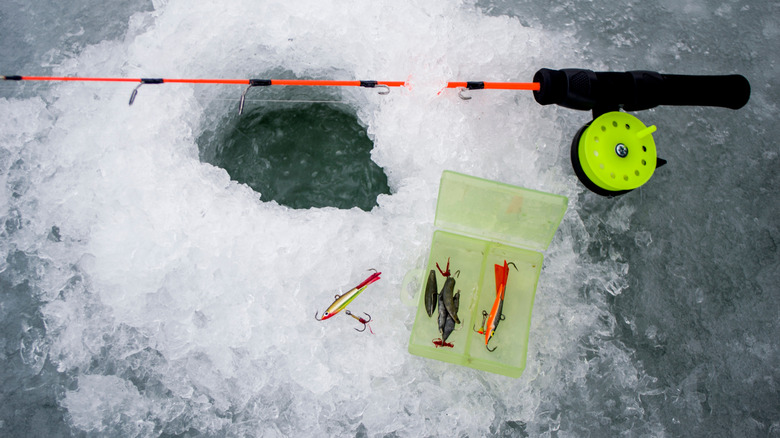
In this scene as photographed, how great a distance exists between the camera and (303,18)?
2.23 m

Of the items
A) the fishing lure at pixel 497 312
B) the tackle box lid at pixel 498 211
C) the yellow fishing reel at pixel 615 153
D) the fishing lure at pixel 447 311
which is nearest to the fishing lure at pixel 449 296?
the fishing lure at pixel 447 311

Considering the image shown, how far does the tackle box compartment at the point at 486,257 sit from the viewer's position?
1.89m

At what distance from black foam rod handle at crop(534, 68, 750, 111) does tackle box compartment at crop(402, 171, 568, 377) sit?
423 mm

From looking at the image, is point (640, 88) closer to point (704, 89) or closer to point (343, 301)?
point (704, 89)

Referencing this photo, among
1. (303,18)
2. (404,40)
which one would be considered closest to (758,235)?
(404,40)

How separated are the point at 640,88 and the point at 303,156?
5.28 feet

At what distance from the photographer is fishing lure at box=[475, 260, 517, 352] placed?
6.12 ft

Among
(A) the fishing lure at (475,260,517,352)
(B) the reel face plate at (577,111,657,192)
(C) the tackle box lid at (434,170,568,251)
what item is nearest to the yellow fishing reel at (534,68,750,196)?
(B) the reel face plate at (577,111,657,192)

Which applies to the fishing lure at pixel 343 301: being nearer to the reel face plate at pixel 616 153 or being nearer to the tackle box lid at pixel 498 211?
the tackle box lid at pixel 498 211

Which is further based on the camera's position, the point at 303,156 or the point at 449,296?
the point at 303,156

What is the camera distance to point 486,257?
2.03 meters

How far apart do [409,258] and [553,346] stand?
0.70 metres

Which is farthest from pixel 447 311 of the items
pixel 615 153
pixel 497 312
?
pixel 615 153

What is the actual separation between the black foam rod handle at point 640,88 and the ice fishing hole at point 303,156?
1.01 m
